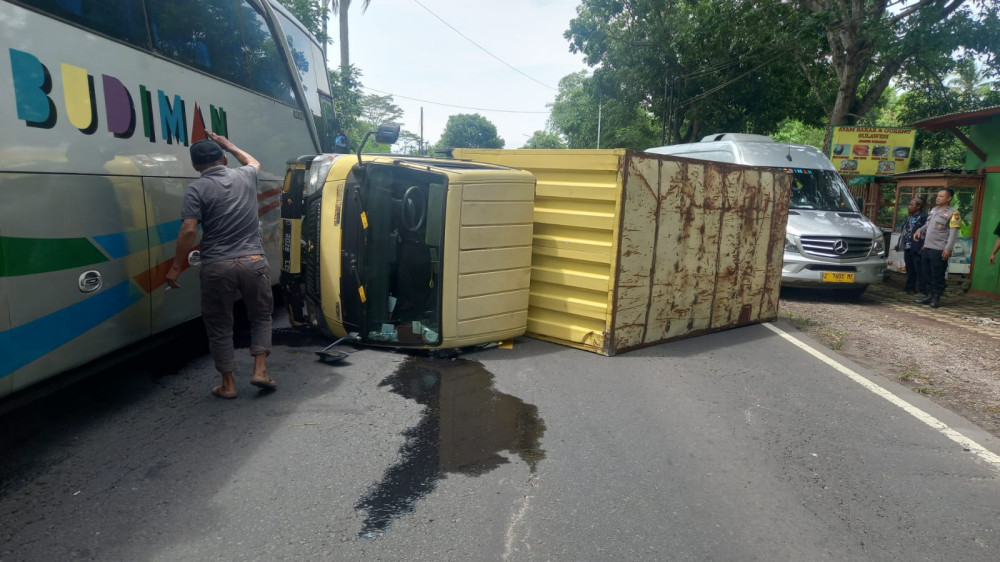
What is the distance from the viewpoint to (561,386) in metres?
5.00

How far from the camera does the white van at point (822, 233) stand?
31.3 ft

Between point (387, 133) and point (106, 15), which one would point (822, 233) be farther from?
point (106, 15)

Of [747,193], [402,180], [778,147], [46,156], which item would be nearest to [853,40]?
[778,147]

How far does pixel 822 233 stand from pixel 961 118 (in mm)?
5013

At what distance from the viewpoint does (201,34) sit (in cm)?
519

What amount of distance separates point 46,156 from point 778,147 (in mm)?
10683

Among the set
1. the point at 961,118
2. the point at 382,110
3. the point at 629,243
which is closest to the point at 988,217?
the point at 961,118

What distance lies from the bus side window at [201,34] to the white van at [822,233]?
7424mm

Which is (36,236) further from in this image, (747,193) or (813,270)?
(813,270)

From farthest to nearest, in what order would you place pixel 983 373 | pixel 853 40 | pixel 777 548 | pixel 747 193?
pixel 853 40 < pixel 747 193 < pixel 983 373 < pixel 777 548

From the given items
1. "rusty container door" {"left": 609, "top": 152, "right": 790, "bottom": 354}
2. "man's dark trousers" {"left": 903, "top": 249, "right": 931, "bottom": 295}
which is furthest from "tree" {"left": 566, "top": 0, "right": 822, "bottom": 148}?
"rusty container door" {"left": 609, "top": 152, "right": 790, "bottom": 354}

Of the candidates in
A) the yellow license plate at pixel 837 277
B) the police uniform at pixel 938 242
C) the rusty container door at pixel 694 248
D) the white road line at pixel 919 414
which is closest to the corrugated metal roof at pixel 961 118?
the police uniform at pixel 938 242

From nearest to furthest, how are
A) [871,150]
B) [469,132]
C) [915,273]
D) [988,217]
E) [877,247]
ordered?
[877,247], [915,273], [988,217], [871,150], [469,132]

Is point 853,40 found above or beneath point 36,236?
above
